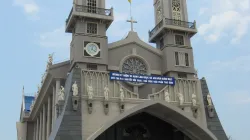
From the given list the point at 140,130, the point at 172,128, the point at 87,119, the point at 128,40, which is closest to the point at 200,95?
the point at 172,128

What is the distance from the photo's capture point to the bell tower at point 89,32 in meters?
31.4

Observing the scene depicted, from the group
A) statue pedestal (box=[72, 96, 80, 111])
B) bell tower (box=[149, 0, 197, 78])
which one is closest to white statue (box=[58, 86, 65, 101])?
statue pedestal (box=[72, 96, 80, 111])

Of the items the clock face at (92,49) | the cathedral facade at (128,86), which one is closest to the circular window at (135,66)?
the cathedral facade at (128,86)

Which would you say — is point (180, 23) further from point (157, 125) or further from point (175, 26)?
point (157, 125)

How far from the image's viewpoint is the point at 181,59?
3431 cm

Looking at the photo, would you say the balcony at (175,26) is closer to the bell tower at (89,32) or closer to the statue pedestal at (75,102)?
the bell tower at (89,32)

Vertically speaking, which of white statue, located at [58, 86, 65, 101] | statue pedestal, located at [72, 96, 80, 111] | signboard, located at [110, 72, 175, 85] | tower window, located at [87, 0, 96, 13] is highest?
tower window, located at [87, 0, 96, 13]

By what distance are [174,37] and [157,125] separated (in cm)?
862

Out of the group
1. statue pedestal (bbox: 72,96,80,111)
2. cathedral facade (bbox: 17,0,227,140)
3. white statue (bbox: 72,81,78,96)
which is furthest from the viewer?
cathedral facade (bbox: 17,0,227,140)

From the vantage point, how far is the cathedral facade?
28.1 metres

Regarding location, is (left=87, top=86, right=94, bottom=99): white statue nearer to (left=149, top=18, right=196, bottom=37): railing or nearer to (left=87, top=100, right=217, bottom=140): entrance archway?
(left=87, top=100, right=217, bottom=140): entrance archway

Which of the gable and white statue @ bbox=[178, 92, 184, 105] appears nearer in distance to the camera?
white statue @ bbox=[178, 92, 184, 105]

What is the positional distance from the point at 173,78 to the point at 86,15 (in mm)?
Answer: 9433

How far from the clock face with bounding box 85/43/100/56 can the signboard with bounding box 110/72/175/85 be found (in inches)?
112
